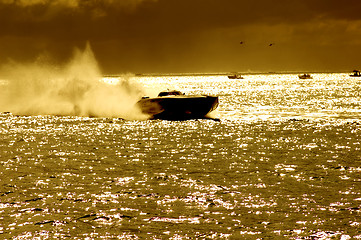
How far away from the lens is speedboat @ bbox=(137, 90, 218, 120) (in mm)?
50469

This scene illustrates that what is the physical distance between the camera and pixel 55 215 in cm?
1758

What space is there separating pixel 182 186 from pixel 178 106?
30708 mm

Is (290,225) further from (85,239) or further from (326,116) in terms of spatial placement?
(326,116)

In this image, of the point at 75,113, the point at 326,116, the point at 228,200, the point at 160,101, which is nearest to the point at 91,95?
the point at 75,113

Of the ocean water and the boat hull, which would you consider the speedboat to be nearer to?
the boat hull

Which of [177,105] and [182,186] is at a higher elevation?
[177,105]

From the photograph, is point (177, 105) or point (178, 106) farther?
point (178, 106)

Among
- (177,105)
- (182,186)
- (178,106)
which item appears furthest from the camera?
(178,106)

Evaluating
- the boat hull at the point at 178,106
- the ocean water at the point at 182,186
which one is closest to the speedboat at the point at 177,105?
the boat hull at the point at 178,106

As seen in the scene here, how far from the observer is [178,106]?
52344mm

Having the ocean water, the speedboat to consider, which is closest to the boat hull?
the speedboat

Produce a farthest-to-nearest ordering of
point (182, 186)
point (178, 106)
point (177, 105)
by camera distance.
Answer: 1. point (178, 106)
2. point (177, 105)
3. point (182, 186)

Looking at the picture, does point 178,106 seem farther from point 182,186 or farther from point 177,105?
point 182,186

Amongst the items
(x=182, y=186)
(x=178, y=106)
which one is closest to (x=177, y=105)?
(x=178, y=106)
